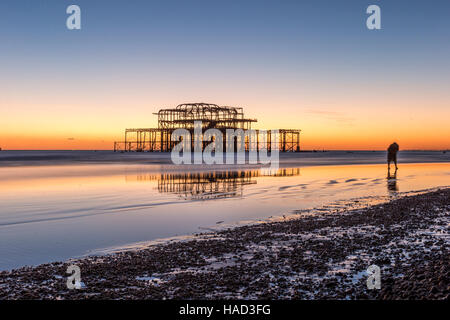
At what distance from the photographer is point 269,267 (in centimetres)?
598

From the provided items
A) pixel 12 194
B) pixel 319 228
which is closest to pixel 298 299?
pixel 319 228

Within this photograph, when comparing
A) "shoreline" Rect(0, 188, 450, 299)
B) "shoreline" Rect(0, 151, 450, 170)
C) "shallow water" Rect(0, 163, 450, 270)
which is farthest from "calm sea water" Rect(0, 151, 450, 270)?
"shoreline" Rect(0, 151, 450, 170)

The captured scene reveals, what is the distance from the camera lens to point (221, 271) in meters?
5.80

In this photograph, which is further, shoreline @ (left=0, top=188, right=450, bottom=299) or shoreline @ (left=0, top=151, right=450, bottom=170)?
shoreline @ (left=0, top=151, right=450, bottom=170)

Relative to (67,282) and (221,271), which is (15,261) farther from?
(221,271)

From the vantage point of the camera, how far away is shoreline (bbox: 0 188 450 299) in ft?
16.0

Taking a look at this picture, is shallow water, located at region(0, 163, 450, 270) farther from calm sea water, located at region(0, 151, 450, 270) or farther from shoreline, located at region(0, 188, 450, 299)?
shoreline, located at region(0, 188, 450, 299)

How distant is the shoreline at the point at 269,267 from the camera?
4.88 m

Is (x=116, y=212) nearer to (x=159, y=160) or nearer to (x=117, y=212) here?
(x=117, y=212)

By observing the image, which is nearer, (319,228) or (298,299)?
(298,299)

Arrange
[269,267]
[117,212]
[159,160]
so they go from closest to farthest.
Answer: [269,267]
[117,212]
[159,160]

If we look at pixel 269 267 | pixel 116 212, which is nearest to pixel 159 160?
pixel 116 212

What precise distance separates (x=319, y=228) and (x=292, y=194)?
24.1 feet
